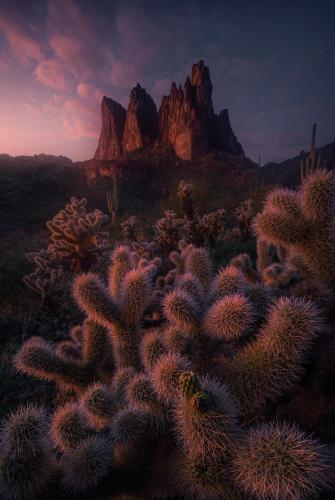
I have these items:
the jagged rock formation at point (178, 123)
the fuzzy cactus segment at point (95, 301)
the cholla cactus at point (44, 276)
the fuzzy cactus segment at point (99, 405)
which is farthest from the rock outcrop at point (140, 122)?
the fuzzy cactus segment at point (99, 405)

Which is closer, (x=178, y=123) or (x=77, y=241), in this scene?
(x=77, y=241)

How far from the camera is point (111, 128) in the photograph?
52219 mm

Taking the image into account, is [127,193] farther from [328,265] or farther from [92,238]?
[328,265]

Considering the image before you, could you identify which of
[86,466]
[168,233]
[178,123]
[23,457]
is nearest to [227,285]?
[86,466]

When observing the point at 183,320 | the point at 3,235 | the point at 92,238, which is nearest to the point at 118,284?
the point at 183,320

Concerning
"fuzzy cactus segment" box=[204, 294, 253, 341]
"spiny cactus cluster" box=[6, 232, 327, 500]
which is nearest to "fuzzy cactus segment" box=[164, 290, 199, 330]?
"spiny cactus cluster" box=[6, 232, 327, 500]

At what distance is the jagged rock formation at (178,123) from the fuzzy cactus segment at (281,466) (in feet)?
136

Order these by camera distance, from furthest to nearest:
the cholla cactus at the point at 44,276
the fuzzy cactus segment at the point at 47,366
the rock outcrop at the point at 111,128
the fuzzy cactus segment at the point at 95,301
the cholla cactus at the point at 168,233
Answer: the rock outcrop at the point at 111,128 → the cholla cactus at the point at 168,233 → the cholla cactus at the point at 44,276 → the fuzzy cactus segment at the point at 95,301 → the fuzzy cactus segment at the point at 47,366

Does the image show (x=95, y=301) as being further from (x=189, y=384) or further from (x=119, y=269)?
(x=189, y=384)

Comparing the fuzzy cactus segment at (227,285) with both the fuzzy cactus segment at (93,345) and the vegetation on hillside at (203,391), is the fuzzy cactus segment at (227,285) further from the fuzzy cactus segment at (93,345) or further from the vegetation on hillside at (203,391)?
the fuzzy cactus segment at (93,345)

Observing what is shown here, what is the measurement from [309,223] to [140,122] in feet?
166

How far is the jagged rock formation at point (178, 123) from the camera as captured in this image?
4184 cm

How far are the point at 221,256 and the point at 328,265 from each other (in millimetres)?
5375

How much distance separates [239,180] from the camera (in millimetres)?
30297
